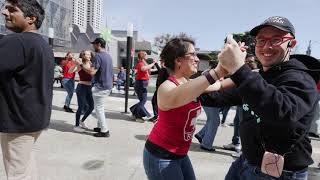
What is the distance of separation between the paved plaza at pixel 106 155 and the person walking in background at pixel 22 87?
1714 millimetres

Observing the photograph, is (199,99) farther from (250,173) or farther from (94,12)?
(94,12)

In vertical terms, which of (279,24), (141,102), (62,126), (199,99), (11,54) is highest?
(279,24)

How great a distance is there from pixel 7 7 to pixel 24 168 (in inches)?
52.4

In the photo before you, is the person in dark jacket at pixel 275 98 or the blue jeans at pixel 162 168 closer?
the person in dark jacket at pixel 275 98

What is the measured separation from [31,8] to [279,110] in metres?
2.29

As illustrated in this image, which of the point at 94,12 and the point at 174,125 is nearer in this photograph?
the point at 174,125

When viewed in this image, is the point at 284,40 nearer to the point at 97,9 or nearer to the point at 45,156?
the point at 45,156

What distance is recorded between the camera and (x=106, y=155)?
5.98 metres

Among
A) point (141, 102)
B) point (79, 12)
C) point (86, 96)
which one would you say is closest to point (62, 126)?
point (86, 96)

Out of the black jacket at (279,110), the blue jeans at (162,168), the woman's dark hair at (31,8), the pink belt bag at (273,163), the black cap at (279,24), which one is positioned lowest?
the blue jeans at (162,168)

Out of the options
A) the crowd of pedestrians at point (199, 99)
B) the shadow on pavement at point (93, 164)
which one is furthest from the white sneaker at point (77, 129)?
the crowd of pedestrians at point (199, 99)

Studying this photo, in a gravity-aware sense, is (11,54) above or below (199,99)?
above

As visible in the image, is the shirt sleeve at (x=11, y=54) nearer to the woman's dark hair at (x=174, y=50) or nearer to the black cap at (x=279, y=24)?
the woman's dark hair at (x=174, y=50)

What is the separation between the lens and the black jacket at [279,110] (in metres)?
1.76
